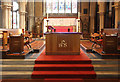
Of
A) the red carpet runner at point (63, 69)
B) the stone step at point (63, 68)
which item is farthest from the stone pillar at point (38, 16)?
the stone step at point (63, 68)

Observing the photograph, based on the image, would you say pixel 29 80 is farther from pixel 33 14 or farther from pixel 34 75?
pixel 33 14

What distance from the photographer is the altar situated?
612 centimetres

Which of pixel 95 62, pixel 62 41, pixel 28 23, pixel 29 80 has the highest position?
pixel 28 23

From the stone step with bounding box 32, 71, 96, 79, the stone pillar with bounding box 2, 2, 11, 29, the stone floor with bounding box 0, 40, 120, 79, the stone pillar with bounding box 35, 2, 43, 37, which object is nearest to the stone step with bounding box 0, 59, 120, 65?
the stone floor with bounding box 0, 40, 120, 79

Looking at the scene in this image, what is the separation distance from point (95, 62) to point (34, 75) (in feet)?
7.07

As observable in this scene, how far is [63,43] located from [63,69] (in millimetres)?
1534

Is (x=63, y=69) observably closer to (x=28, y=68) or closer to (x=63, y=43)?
(x=28, y=68)

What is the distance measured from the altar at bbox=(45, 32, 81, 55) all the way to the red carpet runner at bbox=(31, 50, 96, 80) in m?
0.86

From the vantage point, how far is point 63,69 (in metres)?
4.84

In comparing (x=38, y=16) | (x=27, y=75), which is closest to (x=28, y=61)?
(x=27, y=75)

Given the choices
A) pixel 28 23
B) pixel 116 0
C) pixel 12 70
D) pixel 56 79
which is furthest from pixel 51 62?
pixel 28 23

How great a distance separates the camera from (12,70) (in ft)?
16.3

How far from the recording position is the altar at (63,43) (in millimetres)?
6117

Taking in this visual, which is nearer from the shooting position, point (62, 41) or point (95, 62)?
point (95, 62)
